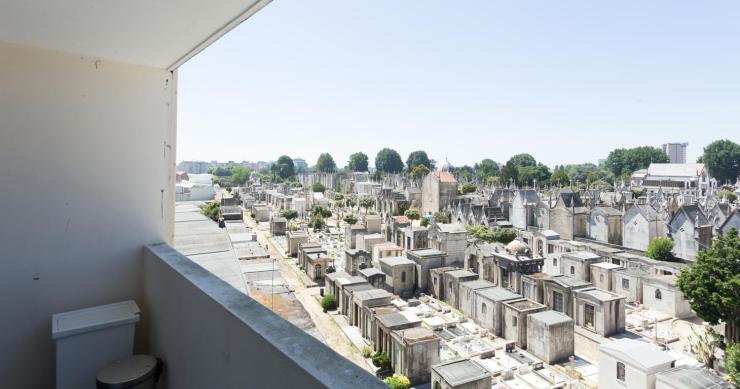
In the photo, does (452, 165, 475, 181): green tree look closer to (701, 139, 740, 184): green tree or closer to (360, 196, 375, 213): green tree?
(360, 196, 375, 213): green tree

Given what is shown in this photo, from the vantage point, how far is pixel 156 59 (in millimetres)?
2209

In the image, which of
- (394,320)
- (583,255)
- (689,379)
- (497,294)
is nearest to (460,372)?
(394,320)

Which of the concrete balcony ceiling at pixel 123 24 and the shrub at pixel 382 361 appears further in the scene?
the shrub at pixel 382 361

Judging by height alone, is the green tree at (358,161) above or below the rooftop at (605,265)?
above

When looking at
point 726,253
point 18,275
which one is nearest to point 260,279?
point 18,275

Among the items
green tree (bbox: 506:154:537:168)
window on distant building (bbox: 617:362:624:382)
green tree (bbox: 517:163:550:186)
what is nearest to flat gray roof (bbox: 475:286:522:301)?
window on distant building (bbox: 617:362:624:382)

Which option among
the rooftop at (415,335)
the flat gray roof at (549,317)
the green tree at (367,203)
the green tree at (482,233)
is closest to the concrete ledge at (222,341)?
the rooftop at (415,335)

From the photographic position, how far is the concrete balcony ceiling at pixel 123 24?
56.8 inches

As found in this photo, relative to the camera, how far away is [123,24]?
1.66m

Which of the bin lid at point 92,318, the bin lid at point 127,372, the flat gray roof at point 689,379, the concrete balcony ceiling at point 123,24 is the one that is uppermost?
the concrete balcony ceiling at point 123,24

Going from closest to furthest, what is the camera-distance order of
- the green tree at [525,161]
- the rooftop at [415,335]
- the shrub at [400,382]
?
the shrub at [400,382], the rooftop at [415,335], the green tree at [525,161]

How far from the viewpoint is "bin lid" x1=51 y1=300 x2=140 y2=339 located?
5.99 feet

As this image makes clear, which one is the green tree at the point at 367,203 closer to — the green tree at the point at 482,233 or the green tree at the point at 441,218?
the green tree at the point at 441,218

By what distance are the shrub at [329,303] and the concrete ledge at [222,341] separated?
9.34 m
